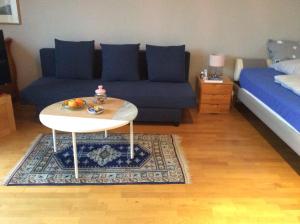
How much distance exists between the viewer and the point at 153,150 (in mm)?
2768

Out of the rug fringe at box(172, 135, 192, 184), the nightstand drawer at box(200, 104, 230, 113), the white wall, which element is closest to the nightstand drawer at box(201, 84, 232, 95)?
the nightstand drawer at box(200, 104, 230, 113)

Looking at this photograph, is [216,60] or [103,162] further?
[216,60]

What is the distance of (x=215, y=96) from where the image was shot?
367 centimetres

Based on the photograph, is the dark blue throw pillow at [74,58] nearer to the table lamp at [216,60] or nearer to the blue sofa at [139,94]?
the blue sofa at [139,94]

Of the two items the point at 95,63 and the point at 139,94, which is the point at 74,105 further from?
the point at 95,63

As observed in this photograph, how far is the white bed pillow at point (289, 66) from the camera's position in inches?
127

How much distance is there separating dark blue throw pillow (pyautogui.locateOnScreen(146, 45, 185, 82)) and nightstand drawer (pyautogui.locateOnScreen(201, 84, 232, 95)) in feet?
1.01

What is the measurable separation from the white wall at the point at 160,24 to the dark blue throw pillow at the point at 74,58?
1.07ft

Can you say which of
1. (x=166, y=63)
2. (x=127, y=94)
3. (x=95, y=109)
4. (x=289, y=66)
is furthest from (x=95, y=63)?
(x=289, y=66)

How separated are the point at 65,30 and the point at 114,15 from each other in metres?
0.71

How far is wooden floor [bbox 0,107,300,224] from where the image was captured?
1895mm

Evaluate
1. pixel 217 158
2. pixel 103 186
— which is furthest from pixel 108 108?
pixel 217 158

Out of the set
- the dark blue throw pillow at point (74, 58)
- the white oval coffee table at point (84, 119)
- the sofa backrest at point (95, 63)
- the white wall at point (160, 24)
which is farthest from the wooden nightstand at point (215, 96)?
the dark blue throw pillow at point (74, 58)

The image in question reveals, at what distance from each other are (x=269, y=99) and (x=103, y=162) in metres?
1.80
